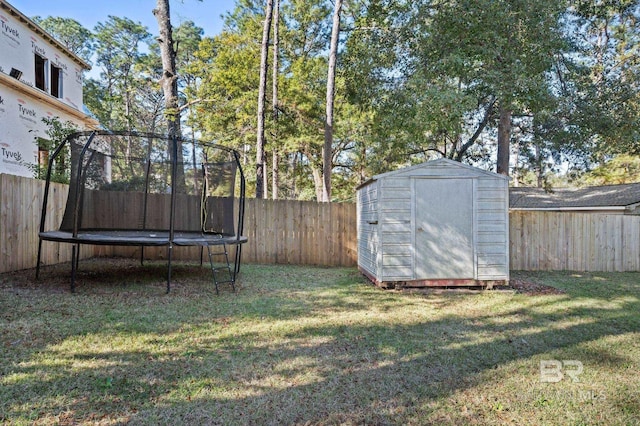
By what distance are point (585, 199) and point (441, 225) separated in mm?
10217

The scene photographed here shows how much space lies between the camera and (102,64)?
22.0 metres

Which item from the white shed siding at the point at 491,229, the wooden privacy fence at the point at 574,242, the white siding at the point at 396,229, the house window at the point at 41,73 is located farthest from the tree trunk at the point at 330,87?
the house window at the point at 41,73

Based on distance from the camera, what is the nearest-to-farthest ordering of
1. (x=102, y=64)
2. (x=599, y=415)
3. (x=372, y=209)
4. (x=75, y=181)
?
1. (x=599, y=415)
2. (x=75, y=181)
3. (x=372, y=209)
4. (x=102, y=64)

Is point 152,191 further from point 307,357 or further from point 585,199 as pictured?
point 585,199

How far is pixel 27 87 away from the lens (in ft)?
29.7

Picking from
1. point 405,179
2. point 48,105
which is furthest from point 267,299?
point 48,105

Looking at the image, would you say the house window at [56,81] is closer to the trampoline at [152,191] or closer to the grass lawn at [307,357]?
the trampoline at [152,191]

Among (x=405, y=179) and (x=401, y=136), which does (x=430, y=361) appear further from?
(x=401, y=136)

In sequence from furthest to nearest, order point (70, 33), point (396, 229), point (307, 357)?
point (70, 33), point (396, 229), point (307, 357)

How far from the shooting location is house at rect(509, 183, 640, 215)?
1047 cm

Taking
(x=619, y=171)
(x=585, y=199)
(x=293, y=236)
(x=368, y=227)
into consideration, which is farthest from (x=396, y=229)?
(x=619, y=171)

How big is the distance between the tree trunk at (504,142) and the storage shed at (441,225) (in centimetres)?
254

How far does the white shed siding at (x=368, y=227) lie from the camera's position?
5496mm

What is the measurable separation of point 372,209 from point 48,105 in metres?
10.1
